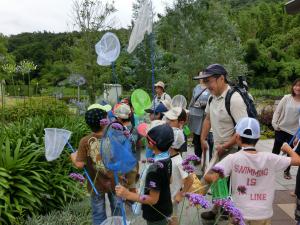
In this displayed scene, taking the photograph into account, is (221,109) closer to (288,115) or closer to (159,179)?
(159,179)

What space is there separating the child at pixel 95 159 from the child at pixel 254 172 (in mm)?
926

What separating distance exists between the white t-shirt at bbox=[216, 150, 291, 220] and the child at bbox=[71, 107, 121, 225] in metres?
A: 1.01

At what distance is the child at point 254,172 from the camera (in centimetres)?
268

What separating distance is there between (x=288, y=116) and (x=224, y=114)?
229 centimetres

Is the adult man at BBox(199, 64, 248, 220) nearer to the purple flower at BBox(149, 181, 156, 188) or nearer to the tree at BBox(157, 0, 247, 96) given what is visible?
the purple flower at BBox(149, 181, 156, 188)

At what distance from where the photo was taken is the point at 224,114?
3617 mm

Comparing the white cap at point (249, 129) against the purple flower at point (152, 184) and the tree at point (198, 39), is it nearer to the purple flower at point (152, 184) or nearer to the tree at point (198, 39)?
the purple flower at point (152, 184)

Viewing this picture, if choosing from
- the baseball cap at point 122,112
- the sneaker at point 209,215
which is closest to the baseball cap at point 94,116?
the baseball cap at point 122,112

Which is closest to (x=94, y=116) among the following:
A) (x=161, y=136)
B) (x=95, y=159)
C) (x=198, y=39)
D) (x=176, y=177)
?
(x=95, y=159)

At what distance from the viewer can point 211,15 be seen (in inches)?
803

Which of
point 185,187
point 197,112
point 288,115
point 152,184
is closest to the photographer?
point 152,184

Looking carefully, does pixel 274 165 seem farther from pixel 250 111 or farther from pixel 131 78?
pixel 131 78

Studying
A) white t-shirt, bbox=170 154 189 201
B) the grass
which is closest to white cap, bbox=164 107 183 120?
white t-shirt, bbox=170 154 189 201

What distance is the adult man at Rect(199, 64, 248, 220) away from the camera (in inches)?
138
